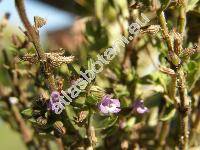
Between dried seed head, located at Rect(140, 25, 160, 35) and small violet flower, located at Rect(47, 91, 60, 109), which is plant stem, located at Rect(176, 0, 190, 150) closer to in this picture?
dried seed head, located at Rect(140, 25, 160, 35)

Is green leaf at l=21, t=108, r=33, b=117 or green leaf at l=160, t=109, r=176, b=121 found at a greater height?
green leaf at l=21, t=108, r=33, b=117

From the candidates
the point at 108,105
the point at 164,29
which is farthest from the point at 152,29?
the point at 108,105

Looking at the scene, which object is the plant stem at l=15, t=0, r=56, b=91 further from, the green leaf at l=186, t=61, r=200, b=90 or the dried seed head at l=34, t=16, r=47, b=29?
the green leaf at l=186, t=61, r=200, b=90

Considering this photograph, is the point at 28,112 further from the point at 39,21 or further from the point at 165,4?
the point at 165,4

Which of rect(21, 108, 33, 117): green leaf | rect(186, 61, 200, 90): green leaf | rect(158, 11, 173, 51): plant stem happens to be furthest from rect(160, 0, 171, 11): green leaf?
rect(21, 108, 33, 117): green leaf

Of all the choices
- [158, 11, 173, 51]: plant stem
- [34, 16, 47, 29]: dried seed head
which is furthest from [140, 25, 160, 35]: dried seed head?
[34, 16, 47, 29]: dried seed head

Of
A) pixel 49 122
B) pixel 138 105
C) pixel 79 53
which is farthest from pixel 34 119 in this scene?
pixel 79 53

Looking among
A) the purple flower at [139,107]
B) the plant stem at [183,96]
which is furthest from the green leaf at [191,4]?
the purple flower at [139,107]

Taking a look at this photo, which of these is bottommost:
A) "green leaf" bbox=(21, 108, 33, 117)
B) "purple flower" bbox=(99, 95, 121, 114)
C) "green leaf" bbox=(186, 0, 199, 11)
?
"purple flower" bbox=(99, 95, 121, 114)

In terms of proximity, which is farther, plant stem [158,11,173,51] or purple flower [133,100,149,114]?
purple flower [133,100,149,114]
